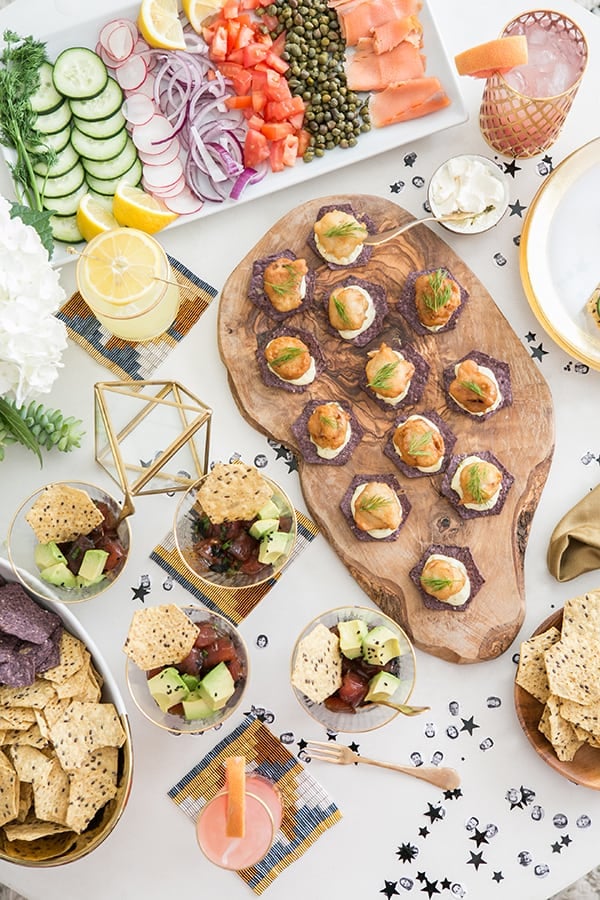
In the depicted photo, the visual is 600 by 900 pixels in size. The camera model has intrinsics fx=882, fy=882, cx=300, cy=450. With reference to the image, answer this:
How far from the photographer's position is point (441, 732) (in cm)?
320

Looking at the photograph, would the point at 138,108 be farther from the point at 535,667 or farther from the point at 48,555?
the point at 535,667


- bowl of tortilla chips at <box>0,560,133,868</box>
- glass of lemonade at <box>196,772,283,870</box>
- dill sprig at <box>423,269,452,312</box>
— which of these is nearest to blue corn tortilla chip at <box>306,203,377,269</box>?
dill sprig at <box>423,269,452,312</box>

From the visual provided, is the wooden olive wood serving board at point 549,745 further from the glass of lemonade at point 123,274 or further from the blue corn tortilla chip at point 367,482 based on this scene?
the glass of lemonade at point 123,274

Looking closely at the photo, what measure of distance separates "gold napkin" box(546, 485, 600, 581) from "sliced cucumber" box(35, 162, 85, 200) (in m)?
2.15

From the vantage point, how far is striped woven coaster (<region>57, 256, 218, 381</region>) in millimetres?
3277

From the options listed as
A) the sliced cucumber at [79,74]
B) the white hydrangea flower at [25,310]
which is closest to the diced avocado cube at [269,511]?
the white hydrangea flower at [25,310]

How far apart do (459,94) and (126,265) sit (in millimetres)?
1356

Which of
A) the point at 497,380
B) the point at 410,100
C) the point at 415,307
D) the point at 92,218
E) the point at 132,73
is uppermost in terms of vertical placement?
the point at 132,73

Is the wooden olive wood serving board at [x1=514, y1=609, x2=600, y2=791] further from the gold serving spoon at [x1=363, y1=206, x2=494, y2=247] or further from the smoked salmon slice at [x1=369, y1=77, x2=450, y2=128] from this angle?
the smoked salmon slice at [x1=369, y1=77, x2=450, y2=128]

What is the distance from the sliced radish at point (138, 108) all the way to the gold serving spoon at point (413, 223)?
3.02 ft

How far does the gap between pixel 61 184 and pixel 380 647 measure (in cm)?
199

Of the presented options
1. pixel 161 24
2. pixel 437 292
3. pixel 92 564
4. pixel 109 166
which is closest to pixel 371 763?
pixel 92 564

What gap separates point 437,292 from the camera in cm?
312

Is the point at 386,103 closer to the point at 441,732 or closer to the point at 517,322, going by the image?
the point at 517,322
